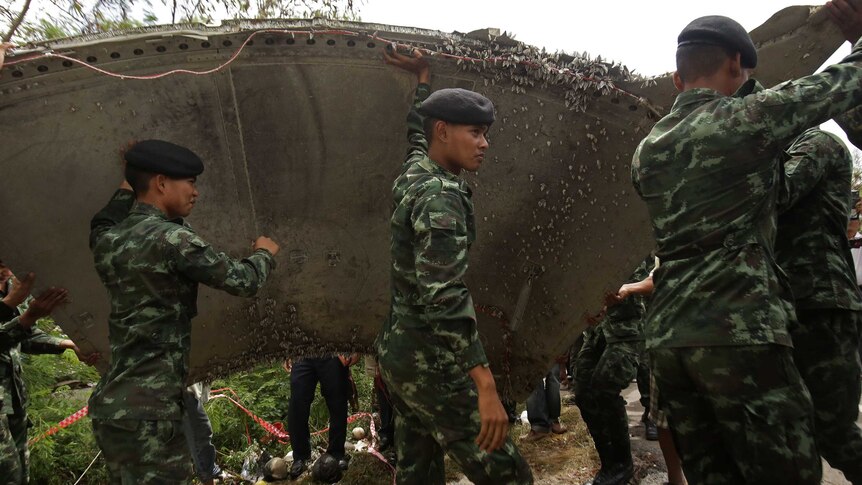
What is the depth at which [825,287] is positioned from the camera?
2312 millimetres

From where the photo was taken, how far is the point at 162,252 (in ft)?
7.02

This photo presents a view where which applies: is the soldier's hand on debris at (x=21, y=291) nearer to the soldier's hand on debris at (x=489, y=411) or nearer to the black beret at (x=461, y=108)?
the black beret at (x=461, y=108)

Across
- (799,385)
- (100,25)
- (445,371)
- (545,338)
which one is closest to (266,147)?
(445,371)

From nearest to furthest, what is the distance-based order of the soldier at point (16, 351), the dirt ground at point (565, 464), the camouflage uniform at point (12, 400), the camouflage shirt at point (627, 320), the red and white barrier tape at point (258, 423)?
1. the soldier at point (16, 351)
2. the camouflage uniform at point (12, 400)
3. the camouflage shirt at point (627, 320)
4. the dirt ground at point (565, 464)
5. the red and white barrier tape at point (258, 423)

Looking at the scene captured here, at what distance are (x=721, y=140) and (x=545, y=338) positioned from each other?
1577 millimetres

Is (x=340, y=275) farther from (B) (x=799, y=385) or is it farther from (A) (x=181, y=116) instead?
(B) (x=799, y=385)

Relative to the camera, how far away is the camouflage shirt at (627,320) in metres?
3.51

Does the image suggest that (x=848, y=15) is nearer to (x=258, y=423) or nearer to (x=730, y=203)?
(x=730, y=203)

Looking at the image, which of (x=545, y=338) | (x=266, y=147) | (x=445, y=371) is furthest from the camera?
(x=545, y=338)

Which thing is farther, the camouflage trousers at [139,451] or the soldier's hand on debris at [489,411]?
the camouflage trousers at [139,451]

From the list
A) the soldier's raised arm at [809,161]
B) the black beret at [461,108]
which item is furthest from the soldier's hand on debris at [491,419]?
the soldier's raised arm at [809,161]

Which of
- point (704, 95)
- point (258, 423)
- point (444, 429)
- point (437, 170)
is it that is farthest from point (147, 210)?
point (258, 423)

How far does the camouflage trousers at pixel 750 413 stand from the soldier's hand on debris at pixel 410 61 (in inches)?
64.2

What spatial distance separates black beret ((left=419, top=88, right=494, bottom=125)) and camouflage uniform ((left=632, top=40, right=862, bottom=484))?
0.62 metres
